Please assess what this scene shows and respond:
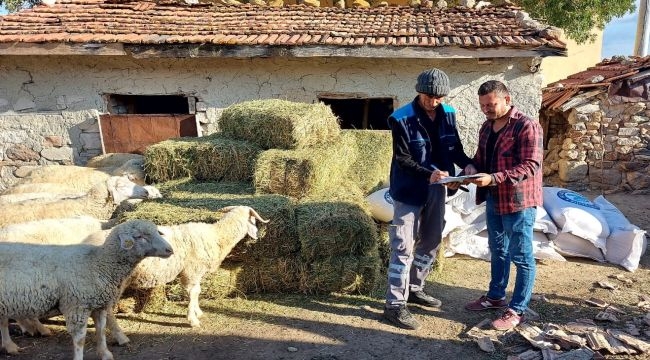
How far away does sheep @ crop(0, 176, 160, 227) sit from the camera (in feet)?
17.1

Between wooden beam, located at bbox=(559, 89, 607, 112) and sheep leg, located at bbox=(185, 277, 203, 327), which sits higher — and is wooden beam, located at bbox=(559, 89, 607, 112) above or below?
above

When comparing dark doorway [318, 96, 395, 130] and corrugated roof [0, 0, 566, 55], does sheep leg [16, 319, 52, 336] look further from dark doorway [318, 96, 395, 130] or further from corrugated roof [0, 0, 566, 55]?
dark doorway [318, 96, 395, 130]

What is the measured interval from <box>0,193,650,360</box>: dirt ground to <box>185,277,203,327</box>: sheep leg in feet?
0.28

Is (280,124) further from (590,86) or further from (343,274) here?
(590,86)

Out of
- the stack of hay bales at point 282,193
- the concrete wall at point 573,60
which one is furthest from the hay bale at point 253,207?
the concrete wall at point 573,60

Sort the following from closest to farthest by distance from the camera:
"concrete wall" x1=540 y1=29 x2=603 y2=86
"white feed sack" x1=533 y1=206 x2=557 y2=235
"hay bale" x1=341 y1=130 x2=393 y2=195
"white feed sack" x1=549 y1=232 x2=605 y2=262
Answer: "white feed sack" x1=533 y1=206 x2=557 y2=235 < "white feed sack" x1=549 y1=232 x2=605 y2=262 < "hay bale" x1=341 y1=130 x2=393 y2=195 < "concrete wall" x1=540 y1=29 x2=603 y2=86

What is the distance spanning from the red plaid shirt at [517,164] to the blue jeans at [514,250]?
0.14m

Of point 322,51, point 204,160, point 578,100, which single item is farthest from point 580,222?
point 204,160

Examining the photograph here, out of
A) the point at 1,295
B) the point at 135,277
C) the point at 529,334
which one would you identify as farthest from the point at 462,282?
the point at 1,295

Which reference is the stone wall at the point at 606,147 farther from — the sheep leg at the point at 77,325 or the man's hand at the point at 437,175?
the sheep leg at the point at 77,325

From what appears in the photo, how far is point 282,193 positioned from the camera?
5805 mm

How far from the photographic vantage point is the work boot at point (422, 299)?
4.88 metres

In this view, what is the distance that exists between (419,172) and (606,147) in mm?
8151

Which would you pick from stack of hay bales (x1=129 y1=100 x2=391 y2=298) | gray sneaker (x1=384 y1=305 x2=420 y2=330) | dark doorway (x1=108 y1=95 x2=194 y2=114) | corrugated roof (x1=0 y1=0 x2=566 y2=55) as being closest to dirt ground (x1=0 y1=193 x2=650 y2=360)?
gray sneaker (x1=384 y1=305 x2=420 y2=330)
